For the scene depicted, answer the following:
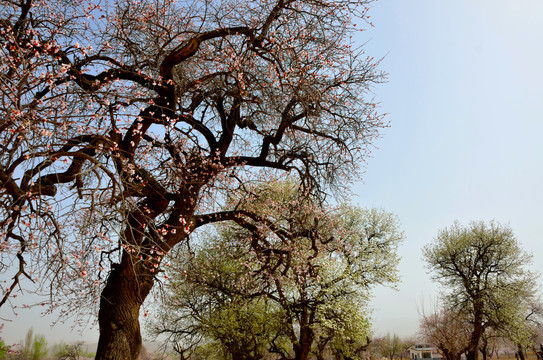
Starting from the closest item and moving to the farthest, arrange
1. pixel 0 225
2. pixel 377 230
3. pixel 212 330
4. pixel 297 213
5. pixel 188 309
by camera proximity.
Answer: pixel 0 225 < pixel 297 213 < pixel 212 330 < pixel 188 309 < pixel 377 230

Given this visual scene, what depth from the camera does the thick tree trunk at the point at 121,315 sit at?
6410 millimetres

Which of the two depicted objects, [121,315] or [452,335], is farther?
[452,335]

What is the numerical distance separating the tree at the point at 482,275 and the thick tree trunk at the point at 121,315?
19.2m

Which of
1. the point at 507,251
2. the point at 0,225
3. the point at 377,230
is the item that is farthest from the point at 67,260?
the point at 507,251

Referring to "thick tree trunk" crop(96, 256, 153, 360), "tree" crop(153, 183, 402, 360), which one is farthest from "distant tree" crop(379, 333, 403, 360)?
"thick tree trunk" crop(96, 256, 153, 360)

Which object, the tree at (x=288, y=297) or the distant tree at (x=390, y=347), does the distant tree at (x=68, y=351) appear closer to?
the tree at (x=288, y=297)

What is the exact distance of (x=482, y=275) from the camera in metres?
21.5

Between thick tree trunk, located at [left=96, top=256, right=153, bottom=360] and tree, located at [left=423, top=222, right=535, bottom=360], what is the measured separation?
63.1ft

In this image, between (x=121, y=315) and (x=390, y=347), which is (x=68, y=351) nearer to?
(x=121, y=315)

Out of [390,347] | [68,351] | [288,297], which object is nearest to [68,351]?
[68,351]

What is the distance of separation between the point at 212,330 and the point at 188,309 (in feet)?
4.87

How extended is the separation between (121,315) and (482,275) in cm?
2049

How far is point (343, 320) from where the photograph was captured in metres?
14.2

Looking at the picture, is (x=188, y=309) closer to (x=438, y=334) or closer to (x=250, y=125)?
(x=250, y=125)
